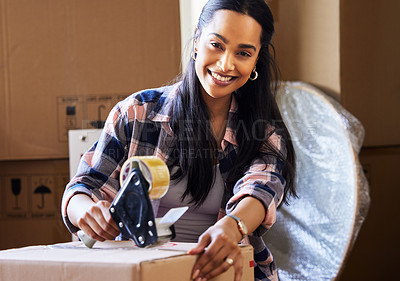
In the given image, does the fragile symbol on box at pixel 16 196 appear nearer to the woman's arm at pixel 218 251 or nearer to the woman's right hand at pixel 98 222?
the woman's right hand at pixel 98 222

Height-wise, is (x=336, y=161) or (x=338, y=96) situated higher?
(x=338, y=96)

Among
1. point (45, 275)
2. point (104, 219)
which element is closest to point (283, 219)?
point (104, 219)

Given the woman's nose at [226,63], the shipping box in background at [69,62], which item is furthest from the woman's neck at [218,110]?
the shipping box in background at [69,62]

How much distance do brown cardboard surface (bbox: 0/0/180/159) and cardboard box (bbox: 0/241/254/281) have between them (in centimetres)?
135

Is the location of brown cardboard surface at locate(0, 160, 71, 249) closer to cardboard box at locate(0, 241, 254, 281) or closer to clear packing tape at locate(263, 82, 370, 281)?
clear packing tape at locate(263, 82, 370, 281)

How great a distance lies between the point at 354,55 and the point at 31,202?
4.51ft

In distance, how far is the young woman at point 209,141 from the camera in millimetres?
1093

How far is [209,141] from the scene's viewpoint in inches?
46.4

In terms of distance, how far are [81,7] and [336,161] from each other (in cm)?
111

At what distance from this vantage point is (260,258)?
112 centimetres

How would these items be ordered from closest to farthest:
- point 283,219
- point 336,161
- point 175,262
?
point 175,262 < point 336,161 < point 283,219

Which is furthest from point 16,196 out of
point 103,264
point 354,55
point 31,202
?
point 103,264

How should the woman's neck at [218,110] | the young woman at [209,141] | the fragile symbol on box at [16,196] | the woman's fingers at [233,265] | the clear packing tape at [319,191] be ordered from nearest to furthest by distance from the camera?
the woman's fingers at [233,265] → the young woman at [209,141] → the woman's neck at [218,110] → the clear packing tape at [319,191] → the fragile symbol on box at [16,196]

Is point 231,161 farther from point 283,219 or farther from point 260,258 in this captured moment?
point 283,219
